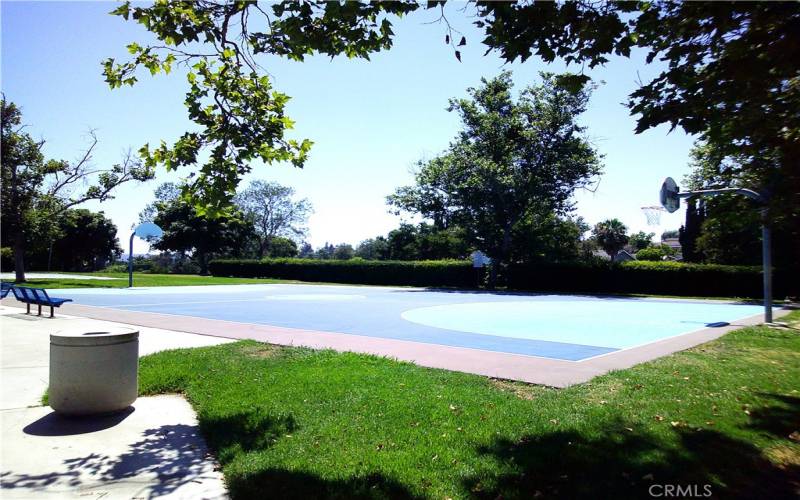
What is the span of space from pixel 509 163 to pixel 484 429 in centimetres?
3569

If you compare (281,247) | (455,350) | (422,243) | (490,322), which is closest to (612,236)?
(422,243)

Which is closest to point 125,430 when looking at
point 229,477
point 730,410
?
point 229,477

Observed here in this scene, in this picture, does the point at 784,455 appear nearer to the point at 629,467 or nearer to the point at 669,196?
the point at 629,467

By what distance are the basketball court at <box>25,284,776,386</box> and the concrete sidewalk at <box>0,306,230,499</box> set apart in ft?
14.8

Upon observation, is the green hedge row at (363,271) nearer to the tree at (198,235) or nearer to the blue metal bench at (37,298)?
the tree at (198,235)

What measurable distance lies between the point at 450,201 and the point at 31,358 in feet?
112

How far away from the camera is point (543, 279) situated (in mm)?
37750

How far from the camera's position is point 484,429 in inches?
209

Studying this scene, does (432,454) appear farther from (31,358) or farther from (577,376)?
(31,358)

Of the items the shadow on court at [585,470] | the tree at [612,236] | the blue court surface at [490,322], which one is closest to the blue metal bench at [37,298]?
the blue court surface at [490,322]

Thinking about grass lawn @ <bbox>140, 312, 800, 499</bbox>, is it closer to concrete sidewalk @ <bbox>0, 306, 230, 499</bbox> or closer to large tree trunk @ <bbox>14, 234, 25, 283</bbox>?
concrete sidewalk @ <bbox>0, 306, 230, 499</bbox>

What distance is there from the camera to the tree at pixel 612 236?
8169cm

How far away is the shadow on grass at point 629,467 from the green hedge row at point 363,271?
3604 cm

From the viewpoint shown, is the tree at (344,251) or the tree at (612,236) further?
the tree at (344,251)
